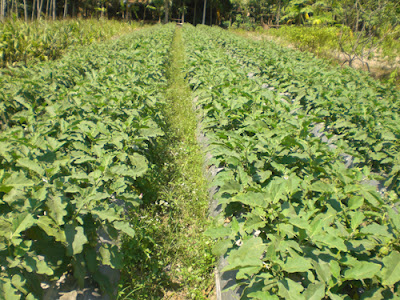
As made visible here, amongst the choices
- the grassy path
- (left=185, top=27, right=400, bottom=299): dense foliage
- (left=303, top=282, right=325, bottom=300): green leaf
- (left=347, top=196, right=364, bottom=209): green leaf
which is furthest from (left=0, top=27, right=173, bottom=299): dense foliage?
(left=347, top=196, right=364, bottom=209): green leaf

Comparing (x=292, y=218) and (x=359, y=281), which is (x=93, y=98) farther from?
(x=359, y=281)

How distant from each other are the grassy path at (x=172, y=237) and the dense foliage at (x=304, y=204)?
37cm

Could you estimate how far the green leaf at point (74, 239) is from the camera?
1553 mm

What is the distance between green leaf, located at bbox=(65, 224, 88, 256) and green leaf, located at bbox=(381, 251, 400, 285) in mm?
1596

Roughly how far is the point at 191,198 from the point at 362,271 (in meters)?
2.19

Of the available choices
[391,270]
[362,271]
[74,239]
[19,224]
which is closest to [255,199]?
[362,271]

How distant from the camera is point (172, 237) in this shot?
2812 mm

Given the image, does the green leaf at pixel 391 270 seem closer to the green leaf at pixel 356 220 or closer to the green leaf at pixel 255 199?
the green leaf at pixel 356 220

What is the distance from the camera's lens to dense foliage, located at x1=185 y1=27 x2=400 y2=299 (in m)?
1.49

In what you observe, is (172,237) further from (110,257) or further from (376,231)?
(376,231)

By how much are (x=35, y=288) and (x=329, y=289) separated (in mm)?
1603

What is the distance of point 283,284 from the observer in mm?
1431

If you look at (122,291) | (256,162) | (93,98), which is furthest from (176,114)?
(122,291)

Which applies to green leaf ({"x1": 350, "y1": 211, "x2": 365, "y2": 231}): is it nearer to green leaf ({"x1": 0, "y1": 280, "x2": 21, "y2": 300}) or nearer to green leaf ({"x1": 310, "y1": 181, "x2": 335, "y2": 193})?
green leaf ({"x1": 310, "y1": 181, "x2": 335, "y2": 193})
